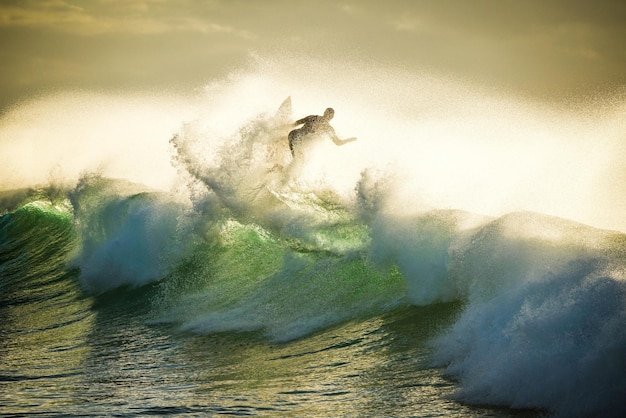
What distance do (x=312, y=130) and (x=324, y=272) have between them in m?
2.57

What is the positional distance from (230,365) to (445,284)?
8.78ft

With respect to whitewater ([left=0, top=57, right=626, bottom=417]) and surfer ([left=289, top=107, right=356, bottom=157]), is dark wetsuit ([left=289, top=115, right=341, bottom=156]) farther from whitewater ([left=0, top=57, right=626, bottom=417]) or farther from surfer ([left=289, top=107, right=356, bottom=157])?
whitewater ([left=0, top=57, right=626, bottom=417])

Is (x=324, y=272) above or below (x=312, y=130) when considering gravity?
below

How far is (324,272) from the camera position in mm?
10422

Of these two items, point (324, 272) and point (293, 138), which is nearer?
point (324, 272)

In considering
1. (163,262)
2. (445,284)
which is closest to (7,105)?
(163,262)

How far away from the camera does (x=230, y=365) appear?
7801 mm

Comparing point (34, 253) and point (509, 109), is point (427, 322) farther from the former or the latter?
point (509, 109)

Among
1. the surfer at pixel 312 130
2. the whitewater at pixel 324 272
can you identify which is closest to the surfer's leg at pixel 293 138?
the surfer at pixel 312 130

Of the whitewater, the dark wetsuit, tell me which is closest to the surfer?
the dark wetsuit

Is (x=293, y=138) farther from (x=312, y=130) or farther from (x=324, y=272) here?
(x=324, y=272)

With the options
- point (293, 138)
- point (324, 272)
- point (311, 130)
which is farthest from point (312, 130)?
point (324, 272)

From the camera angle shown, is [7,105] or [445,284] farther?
[7,105]

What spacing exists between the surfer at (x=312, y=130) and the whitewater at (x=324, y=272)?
0.84 feet
